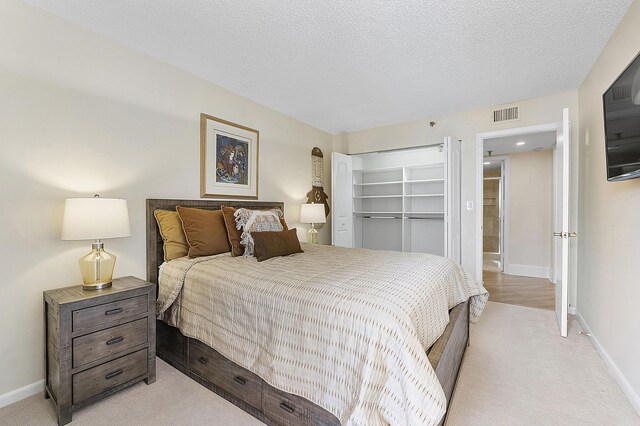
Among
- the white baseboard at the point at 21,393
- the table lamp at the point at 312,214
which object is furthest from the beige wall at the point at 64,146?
the table lamp at the point at 312,214

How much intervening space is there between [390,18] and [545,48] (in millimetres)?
1429

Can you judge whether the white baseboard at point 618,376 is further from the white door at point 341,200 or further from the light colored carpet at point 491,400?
the white door at point 341,200

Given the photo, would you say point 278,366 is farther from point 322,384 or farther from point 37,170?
point 37,170

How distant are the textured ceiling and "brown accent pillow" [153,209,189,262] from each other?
1.39 m

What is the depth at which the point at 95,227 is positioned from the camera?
1.81 m

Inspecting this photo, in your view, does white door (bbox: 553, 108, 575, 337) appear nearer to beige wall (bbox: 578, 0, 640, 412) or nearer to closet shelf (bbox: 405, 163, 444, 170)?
beige wall (bbox: 578, 0, 640, 412)

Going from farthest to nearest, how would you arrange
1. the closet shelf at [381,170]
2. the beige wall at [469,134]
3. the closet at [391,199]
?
1. the closet shelf at [381,170]
2. the closet at [391,199]
3. the beige wall at [469,134]

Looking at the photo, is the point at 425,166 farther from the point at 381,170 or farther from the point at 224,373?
the point at 224,373

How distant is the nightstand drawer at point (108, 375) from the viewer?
1.70 m

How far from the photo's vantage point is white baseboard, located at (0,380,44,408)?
1782mm

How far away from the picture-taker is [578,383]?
1998 millimetres

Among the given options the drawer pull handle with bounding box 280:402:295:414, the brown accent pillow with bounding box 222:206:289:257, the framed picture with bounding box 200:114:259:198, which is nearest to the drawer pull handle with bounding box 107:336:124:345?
the brown accent pillow with bounding box 222:206:289:257

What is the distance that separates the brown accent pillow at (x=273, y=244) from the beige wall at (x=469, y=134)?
8.40ft

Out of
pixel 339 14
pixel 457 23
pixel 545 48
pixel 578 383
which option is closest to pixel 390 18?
pixel 339 14
